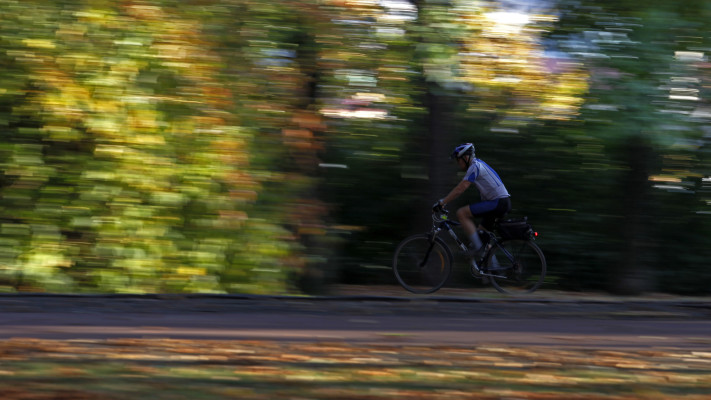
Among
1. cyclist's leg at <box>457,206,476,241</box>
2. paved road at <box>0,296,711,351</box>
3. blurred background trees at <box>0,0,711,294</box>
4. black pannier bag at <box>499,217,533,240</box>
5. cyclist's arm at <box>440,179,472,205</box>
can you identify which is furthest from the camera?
black pannier bag at <box>499,217,533,240</box>

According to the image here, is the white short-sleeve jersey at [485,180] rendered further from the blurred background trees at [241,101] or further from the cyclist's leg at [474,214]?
the blurred background trees at [241,101]

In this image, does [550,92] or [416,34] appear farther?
[550,92]

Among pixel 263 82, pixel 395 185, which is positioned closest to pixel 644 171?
pixel 395 185

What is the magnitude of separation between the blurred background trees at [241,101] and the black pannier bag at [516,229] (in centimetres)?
116

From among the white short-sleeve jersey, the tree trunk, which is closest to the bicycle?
the white short-sleeve jersey

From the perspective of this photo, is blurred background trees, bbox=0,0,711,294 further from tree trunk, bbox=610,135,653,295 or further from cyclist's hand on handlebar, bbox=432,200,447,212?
cyclist's hand on handlebar, bbox=432,200,447,212

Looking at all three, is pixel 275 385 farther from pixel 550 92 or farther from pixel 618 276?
pixel 618 276

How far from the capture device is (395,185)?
11.3 meters

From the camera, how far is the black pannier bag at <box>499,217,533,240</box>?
10484mm

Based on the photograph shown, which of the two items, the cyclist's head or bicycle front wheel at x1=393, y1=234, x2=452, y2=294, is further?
bicycle front wheel at x1=393, y1=234, x2=452, y2=294

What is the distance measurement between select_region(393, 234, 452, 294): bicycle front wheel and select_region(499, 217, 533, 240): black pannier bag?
26.0 inches

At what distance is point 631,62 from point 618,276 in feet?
9.27

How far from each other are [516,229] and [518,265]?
426mm

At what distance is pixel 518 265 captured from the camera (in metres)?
10.6
